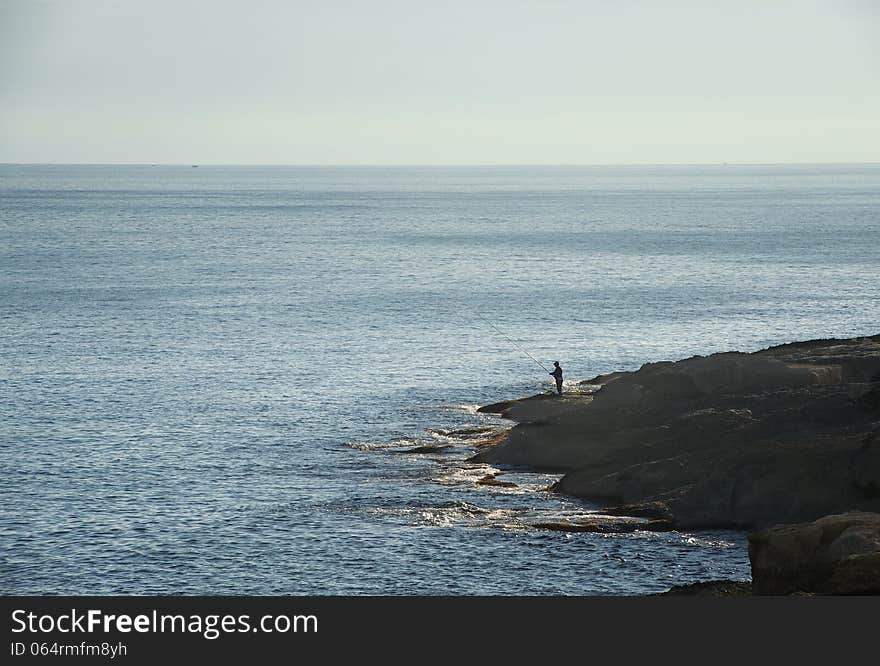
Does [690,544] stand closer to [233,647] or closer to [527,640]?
[527,640]

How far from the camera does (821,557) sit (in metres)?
34.8

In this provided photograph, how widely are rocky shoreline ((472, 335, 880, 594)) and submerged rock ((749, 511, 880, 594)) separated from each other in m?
0.04

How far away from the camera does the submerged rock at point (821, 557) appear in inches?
1298

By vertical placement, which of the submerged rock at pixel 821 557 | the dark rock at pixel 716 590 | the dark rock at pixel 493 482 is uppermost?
the submerged rock at pixel 821 557

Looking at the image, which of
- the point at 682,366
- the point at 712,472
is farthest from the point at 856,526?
the point at 682,366

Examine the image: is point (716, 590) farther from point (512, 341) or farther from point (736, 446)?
point (512, 341)

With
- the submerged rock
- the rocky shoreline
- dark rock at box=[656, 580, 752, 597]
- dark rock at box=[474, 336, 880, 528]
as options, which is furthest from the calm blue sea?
the submerged rock

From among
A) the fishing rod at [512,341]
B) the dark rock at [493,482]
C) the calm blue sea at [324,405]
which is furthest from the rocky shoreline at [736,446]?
the fishing rod at [512,341]

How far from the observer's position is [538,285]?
13812cm

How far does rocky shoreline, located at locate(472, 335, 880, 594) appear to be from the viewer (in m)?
46.9

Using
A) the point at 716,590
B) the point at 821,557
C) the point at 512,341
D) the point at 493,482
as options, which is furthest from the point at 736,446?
the point at 512,341

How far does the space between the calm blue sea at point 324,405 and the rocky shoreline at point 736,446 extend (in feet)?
6.77

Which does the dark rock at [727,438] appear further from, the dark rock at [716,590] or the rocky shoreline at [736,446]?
the dark rock at [716,590]

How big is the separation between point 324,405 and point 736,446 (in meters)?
28.3
